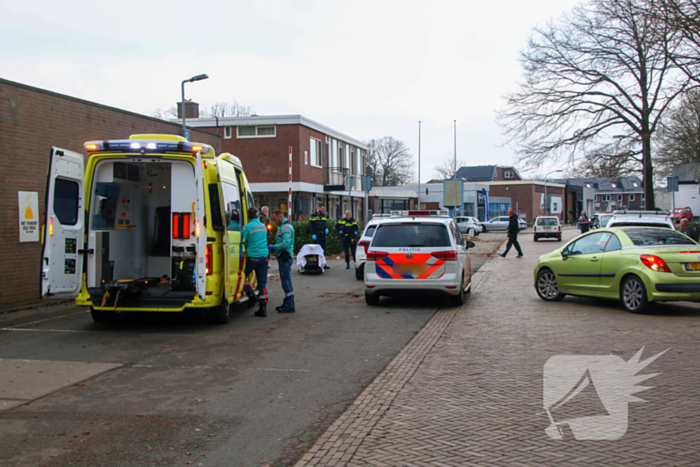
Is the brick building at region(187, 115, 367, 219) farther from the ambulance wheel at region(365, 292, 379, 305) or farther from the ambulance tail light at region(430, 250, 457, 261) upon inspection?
the ambulance tail light at region(430, 250, 457, 261)

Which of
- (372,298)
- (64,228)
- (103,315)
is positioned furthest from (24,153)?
(372,298)

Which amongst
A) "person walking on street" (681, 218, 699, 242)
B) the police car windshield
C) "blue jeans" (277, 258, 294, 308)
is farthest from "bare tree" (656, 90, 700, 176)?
"blue jeans" (277, 258, 294, 308)

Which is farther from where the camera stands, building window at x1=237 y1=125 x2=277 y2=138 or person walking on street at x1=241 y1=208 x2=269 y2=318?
building window at x1=237 y1=125 x2=277 y2=138

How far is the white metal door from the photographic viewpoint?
27.5 ft

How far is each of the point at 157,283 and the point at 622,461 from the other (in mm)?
7939

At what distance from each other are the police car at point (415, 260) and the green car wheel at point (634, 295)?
278cm

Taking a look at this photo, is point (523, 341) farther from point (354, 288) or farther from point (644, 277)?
point (354, 288)

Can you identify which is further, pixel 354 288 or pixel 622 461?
pixel 354 288

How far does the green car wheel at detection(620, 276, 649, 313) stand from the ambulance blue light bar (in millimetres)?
7341

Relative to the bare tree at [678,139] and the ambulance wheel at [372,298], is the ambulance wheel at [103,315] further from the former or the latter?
the bare tree at [678,139]

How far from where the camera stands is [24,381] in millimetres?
6027

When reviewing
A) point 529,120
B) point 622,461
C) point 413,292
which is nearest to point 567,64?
point 529,120

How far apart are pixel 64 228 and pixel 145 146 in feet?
5.41

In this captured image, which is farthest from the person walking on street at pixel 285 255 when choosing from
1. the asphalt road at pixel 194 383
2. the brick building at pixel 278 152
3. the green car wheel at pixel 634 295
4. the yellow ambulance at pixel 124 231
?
the brick building at pixel 278 152
